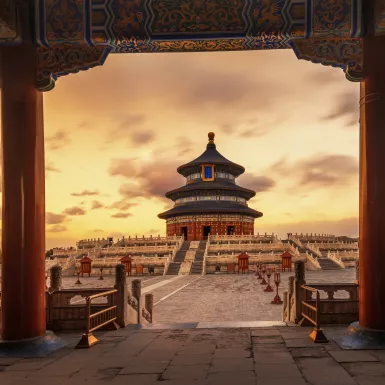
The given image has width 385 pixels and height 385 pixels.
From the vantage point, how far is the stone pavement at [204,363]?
4918 millimetres

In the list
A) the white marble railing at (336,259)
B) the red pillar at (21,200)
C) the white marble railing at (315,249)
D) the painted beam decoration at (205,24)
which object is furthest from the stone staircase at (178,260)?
the painted beam decoration at (205,24)

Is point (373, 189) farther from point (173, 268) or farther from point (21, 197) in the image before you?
point (173, 268)

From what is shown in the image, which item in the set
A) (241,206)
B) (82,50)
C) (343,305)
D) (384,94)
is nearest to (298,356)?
(343,305)

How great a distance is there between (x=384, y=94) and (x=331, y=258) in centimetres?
3175

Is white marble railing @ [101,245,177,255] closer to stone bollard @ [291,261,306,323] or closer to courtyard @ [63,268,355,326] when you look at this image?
courtyard @ [63,268,355,326]

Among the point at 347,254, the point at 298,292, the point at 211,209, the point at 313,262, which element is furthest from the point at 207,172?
the point at 298,292

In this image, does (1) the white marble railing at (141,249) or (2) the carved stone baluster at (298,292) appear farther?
(1) the white marble railing at (141,249)

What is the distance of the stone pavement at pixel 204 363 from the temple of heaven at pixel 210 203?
143ft

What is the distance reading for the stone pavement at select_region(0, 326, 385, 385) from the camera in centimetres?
492

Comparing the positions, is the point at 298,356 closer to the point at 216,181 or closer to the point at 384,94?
the point at 384,94

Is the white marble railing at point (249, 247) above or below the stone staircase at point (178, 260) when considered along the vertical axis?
above

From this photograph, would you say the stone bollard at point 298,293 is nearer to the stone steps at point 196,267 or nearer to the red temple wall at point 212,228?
the stone steps at point 196,267

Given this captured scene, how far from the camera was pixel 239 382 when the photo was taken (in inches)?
187

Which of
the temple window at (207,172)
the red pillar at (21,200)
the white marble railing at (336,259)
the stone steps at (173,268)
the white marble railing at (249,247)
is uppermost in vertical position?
the temple window at (207,172)
